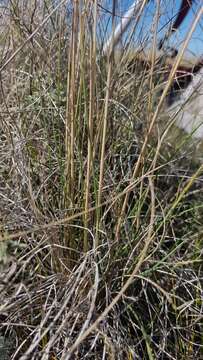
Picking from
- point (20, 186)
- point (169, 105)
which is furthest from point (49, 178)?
point (169, 105)

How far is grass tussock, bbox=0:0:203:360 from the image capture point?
72 cm

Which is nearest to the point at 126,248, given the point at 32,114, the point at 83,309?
the point at 83,309

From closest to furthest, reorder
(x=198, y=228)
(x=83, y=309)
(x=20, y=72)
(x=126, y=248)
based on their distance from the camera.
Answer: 1. (x=83, y=309)
2. (x=126, y=248)
3. (x=198, y=228)
4. (x=20, y=72)

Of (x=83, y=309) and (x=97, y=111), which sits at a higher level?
(x=97, y=111)

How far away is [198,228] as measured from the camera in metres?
1.00

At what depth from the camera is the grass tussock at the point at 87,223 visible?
2.38 ft

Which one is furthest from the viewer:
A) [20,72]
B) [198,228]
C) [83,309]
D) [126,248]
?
[20,72]

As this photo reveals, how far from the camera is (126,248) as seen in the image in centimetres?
83

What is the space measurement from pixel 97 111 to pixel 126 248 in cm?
26

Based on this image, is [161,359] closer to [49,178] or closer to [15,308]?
[15,308]

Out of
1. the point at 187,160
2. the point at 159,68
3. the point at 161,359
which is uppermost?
the point at 159,68

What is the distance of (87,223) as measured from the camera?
2.59ft

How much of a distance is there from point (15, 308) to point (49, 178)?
28cm

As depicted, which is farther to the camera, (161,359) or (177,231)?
(177,231)
